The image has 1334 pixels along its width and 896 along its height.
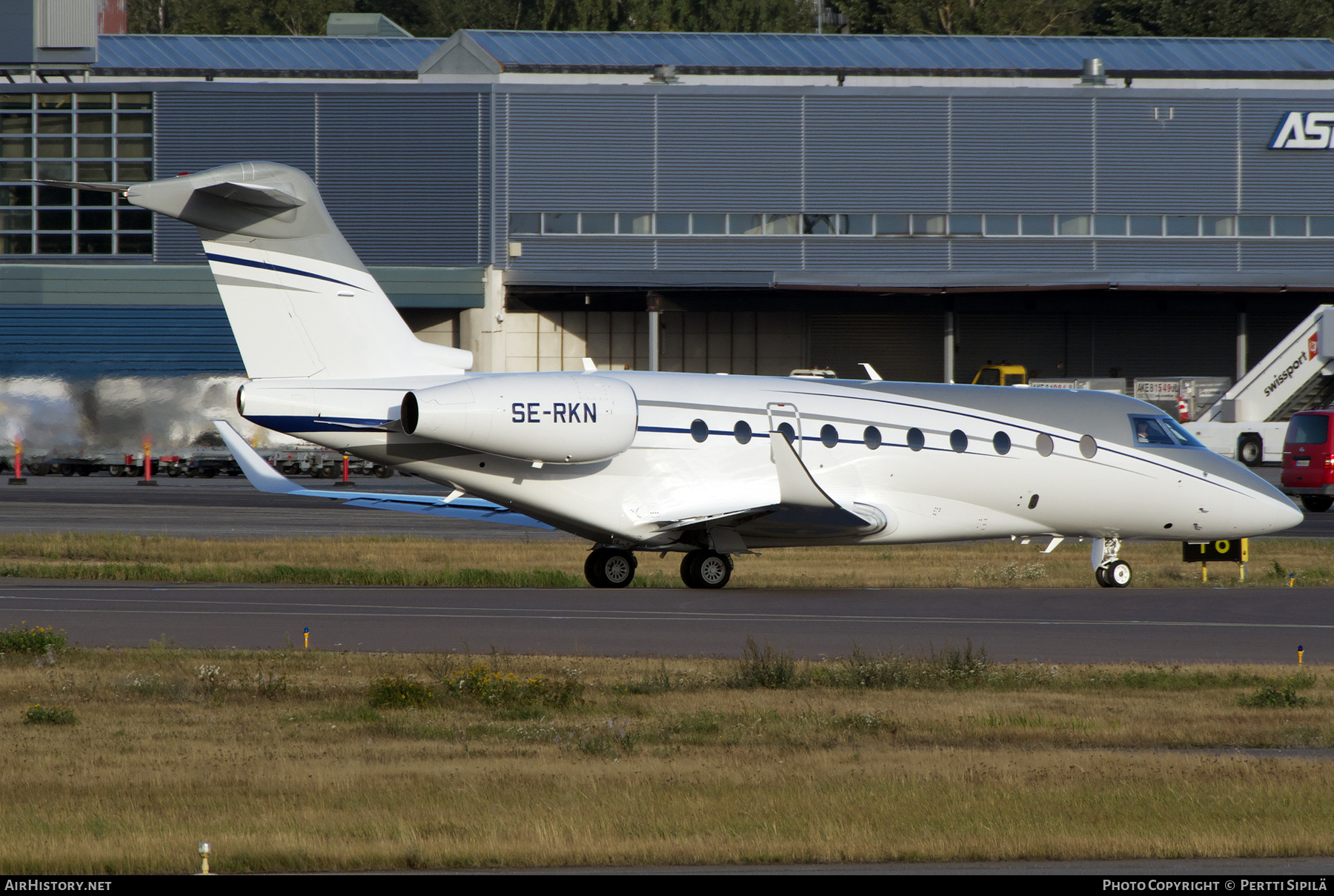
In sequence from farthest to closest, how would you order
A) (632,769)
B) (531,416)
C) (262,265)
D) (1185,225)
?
(1185,225)
(531,416)
(262,265)
(632,769)

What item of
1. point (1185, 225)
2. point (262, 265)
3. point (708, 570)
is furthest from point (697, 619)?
point (1185, 225)

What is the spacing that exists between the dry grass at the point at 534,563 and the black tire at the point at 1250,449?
19.2m

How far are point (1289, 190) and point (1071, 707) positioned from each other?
168 feet

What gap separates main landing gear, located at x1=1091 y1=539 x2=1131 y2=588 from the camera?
Answer: 2342 centimetres

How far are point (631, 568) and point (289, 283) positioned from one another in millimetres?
6438

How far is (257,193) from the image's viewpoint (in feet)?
64.1

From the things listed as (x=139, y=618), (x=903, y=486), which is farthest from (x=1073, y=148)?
(x=139, y=618)

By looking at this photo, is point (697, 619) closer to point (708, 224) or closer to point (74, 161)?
point (708, 224)

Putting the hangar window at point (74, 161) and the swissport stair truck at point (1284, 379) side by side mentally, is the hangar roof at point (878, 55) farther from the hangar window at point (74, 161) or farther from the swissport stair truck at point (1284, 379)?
the swissport stair truck at point (1284, 379)

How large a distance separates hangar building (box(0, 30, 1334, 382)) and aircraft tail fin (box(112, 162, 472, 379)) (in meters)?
35.1

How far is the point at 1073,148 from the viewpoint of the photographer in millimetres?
57906

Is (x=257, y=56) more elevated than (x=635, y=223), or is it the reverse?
(x=257, y=56)

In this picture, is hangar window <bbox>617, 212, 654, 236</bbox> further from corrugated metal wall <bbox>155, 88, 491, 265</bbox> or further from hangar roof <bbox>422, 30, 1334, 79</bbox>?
hangar roof <bbox>422, 30, 1334, 79</bbox>
